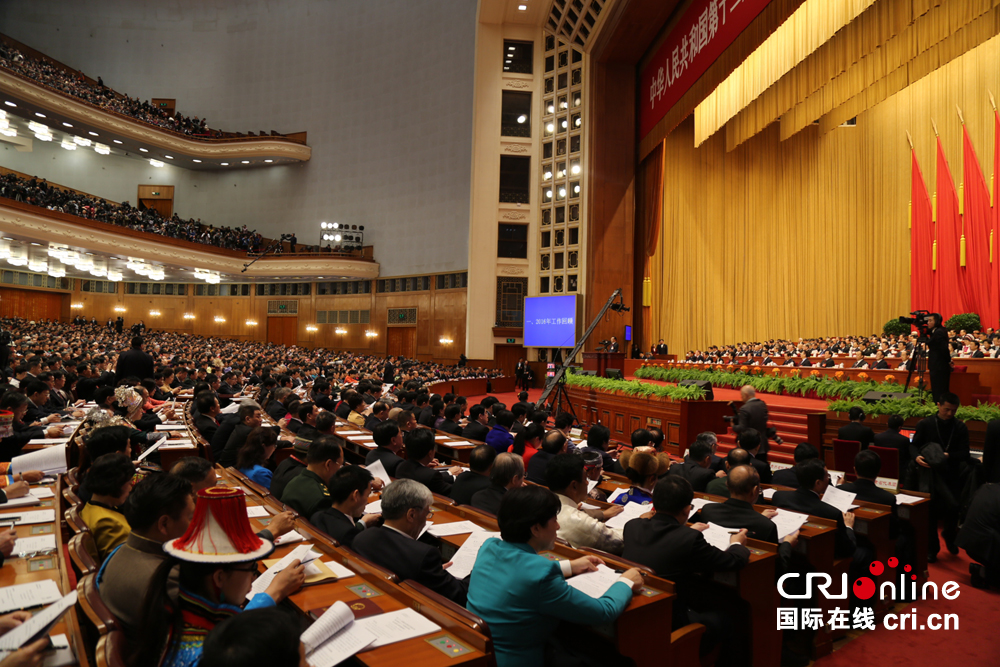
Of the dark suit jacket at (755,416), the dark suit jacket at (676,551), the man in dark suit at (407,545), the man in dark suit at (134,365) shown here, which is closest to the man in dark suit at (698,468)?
the dark suit jacket at (676,551)

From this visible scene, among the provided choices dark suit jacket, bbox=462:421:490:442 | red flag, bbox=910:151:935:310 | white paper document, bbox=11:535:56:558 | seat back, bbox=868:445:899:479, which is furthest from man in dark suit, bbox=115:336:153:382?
red flag, bbox=910:151:935:310

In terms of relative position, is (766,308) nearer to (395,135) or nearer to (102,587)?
(395,135)

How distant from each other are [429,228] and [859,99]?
15.2 metres

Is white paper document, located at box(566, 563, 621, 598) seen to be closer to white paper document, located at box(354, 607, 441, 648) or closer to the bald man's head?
white paper document, located at box(354, 607, 441, 648)

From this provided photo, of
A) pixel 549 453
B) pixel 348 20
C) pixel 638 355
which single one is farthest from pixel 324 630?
pixel 348 20

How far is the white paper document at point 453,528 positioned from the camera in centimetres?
313

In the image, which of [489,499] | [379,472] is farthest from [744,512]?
[379,472]

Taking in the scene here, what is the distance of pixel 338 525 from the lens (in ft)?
9.62

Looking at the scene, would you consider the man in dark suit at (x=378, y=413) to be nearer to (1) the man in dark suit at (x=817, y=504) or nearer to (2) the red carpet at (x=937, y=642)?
(1) the man in dark suit at (x=817, y=504)

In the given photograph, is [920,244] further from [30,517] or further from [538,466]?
[30,517]

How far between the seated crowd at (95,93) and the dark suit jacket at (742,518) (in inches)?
1035

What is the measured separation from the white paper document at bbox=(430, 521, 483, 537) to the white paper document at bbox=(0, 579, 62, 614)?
156cm

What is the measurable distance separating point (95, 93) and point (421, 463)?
29.8 meters

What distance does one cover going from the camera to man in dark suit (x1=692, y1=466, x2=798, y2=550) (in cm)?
313
